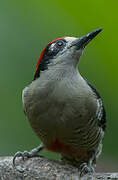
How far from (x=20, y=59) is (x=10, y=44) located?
0.44 meters

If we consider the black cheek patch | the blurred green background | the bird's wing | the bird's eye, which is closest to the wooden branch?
the blurred green background

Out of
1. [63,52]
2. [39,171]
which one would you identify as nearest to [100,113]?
[63,52]

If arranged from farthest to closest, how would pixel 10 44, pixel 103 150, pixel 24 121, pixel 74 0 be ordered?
pixel 24 121 < pixel 103 150 < pixel 10 44 < pixel 74 0

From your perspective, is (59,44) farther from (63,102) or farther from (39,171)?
(39,171)

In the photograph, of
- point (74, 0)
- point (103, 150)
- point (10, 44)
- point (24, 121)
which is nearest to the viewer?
point (74, 0)

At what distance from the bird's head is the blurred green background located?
14 cm

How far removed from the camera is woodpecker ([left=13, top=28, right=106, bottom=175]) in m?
3.76

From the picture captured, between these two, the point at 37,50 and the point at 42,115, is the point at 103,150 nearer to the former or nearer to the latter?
the point at 42,115

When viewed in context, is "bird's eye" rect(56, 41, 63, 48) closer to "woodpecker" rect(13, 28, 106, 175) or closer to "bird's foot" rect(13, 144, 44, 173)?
"woodpecker" rect(13, 28, 106, 175)

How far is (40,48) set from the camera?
4719mm

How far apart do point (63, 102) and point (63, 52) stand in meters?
0.58

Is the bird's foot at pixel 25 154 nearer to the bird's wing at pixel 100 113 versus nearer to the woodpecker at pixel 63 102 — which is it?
the woodpecker at pixel 63 102

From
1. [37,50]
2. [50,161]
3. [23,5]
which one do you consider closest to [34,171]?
[50,161]

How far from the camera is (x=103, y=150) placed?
14.5 feet
